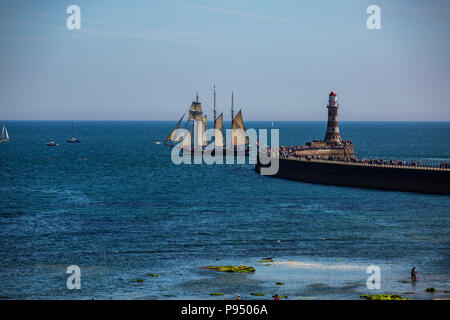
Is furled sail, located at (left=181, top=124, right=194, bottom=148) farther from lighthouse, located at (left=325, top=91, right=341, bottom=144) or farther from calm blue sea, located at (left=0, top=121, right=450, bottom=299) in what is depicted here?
calm blue sea, located at (left=0, top=121, right=450, bottom=299)

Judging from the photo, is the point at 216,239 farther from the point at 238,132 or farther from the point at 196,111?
the point at 196,111

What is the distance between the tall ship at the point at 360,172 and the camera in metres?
84.2

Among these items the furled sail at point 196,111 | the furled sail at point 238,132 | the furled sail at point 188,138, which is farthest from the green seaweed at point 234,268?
the furled sail at point 196,111

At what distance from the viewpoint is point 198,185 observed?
103562 millimetres

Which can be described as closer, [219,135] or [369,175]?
[369,175]

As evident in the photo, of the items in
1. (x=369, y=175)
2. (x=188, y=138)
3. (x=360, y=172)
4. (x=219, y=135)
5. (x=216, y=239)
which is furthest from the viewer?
(x=188, y=138)

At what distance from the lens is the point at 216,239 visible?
56.3 m

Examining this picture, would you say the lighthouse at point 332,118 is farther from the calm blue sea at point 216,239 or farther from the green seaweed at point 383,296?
the green seaweed at point 383,296

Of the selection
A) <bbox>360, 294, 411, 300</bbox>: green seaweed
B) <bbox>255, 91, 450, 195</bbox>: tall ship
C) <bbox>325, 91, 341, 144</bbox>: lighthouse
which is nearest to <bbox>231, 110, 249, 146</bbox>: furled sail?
<bbox>255, 91, 450, 195</bbox>: tall ship

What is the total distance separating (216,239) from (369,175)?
42491 mm

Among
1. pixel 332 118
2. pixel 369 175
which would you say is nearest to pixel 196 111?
pixel 332 118

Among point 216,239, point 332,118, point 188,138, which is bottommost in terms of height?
point 216,239

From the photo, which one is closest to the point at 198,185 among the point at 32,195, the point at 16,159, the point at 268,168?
the point at 268,168

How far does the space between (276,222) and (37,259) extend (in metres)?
25.9
